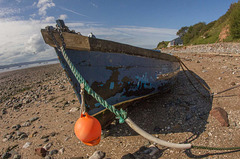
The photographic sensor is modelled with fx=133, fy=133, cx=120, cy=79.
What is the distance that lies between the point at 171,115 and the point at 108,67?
2.35 meters

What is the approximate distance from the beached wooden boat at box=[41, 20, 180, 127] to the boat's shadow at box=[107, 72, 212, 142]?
547 millimetres

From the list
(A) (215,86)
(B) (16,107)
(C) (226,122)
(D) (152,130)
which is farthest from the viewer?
(B) (16,107)

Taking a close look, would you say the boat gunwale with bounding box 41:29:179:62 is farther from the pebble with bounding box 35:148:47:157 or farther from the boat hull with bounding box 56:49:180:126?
the pebble with bounding box 35:148:47:157

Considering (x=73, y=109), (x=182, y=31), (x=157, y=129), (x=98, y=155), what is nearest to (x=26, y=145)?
(x=73, y=109)

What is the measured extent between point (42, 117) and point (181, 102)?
5060 mm

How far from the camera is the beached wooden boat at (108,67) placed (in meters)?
2.64

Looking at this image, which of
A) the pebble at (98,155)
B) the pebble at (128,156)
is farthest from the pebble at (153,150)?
the pebble at (98,155)

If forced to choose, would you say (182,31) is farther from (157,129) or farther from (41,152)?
(41,152)

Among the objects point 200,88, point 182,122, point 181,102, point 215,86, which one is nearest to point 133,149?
point 182,122

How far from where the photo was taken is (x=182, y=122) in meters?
3.54

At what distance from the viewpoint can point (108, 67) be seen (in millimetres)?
3100

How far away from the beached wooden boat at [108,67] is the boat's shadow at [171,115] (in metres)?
0.55

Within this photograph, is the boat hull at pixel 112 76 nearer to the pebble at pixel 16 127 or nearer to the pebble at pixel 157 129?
the pebble at pixel 157 129

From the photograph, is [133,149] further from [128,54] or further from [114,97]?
[128,54]
